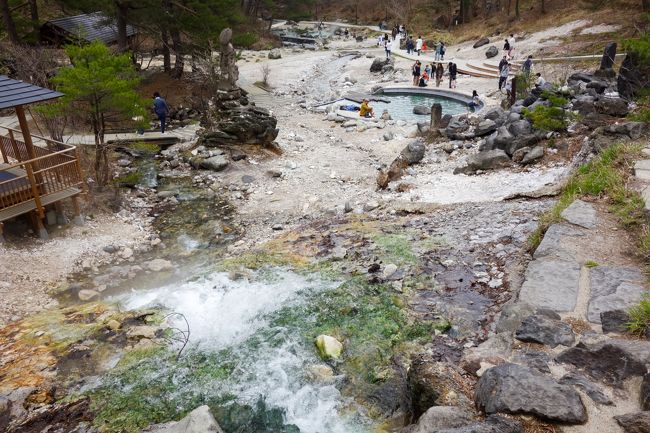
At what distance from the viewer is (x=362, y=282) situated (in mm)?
8336

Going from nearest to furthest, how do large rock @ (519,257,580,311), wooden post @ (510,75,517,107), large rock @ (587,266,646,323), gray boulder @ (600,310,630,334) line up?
gray boulder @ (600,310,630,334)
large rock @ (587,266,646,323)
large rock @ (519,257,580,311)
wooden post @ (510,75,517,107)

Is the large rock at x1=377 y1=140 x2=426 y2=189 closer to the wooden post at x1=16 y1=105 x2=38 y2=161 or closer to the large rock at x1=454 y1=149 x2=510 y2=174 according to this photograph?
the large rock at x1=454 y1=149 x2=510 y2=174

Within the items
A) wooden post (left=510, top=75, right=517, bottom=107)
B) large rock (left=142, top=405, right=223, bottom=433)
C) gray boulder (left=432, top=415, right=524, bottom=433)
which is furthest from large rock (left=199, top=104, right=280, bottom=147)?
gray boulder (left=432, top=415, right=524, bottom=433)

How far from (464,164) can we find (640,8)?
23277mm

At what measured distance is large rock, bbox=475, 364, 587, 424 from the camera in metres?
3.96

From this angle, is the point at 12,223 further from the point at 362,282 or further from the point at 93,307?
the point at 362,282

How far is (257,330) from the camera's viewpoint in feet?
24.6

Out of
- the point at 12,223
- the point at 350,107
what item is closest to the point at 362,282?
the point at 12,223

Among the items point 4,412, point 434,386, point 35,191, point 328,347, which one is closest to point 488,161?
point 328,347

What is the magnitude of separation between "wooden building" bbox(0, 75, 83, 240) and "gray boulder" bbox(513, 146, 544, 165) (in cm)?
1098

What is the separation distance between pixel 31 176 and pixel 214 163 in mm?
6940

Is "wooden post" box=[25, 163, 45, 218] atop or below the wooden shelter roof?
below

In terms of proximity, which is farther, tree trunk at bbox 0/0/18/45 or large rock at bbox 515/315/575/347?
tree trunk at bbox 0/0/18/45

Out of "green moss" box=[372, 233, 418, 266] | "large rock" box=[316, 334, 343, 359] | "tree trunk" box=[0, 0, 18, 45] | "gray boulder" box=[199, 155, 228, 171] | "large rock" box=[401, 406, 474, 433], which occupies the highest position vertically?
"tree trunk" box=[0, 0, 18, 45]
